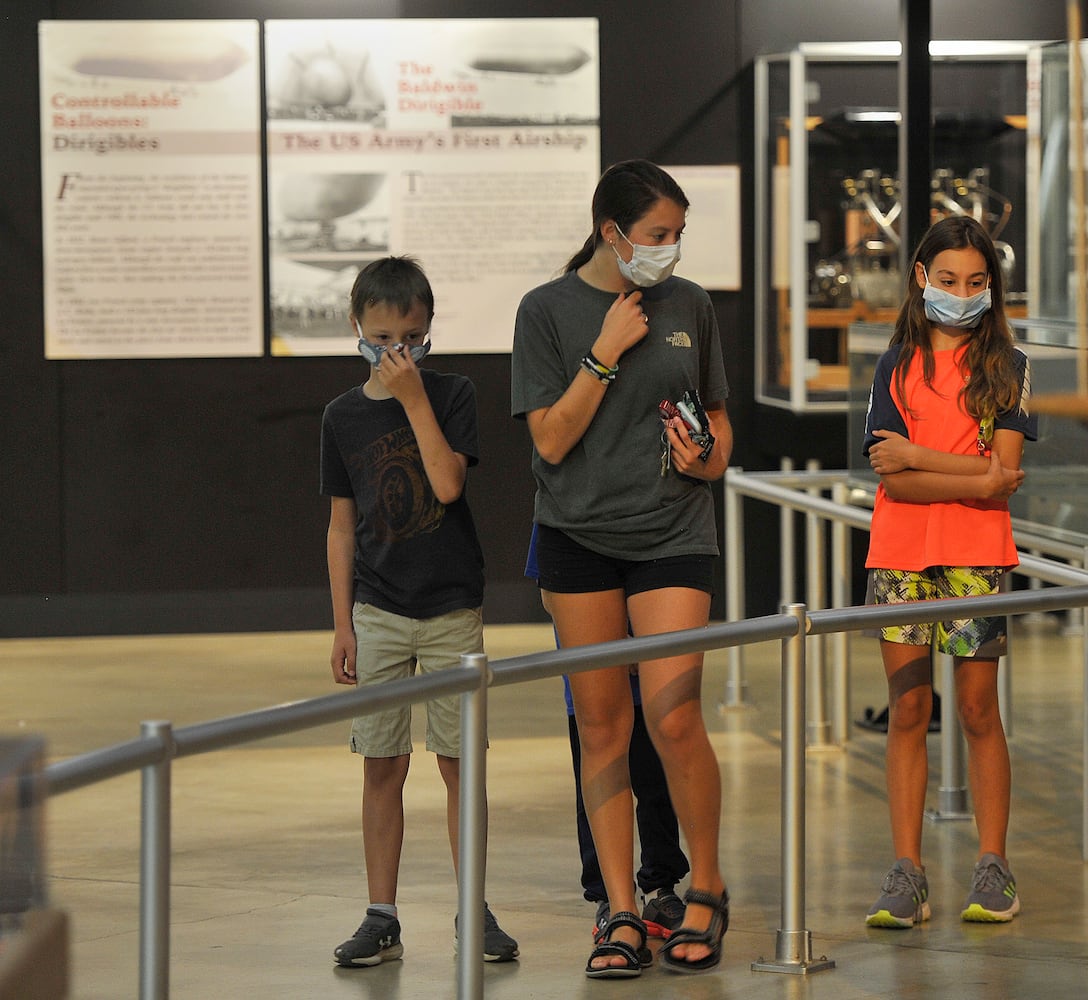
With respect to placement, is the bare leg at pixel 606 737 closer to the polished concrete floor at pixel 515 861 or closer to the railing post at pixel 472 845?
the polished concrete floor at pixel 515 861

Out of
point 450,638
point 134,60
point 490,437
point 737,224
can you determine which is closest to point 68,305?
point 134,60

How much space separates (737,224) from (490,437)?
1542 mm

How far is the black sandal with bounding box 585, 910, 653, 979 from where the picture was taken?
12.0 feet

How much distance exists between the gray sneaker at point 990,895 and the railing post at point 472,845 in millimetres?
1586

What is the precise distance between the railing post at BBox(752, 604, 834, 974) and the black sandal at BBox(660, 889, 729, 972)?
115 millimetres

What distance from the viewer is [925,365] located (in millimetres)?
4137

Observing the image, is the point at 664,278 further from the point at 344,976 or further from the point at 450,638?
the point at 344,976

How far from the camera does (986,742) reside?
4.14 m

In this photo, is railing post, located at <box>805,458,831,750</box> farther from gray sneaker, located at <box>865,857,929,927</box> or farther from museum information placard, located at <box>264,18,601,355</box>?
museum information placard, located at <box>264,18,601,355</box>

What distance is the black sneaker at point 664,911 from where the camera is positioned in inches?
154

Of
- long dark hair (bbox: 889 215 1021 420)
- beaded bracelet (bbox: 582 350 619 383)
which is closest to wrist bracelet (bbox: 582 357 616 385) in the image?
beaded bracelet (bbox: 582 350 619 383)

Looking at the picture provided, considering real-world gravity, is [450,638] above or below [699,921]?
above

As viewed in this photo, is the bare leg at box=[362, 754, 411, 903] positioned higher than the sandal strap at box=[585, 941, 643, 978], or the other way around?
the bare leg at box=[362, 754, 411, 903]

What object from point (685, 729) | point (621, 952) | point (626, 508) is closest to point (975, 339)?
point (626, 508)
